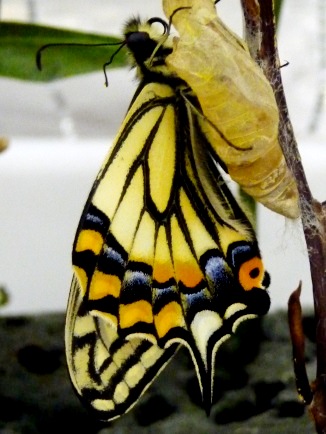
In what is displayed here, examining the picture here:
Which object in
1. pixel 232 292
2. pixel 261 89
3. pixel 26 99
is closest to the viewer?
pixel 261 89

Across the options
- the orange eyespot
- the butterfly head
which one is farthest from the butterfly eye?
the orange eyespot

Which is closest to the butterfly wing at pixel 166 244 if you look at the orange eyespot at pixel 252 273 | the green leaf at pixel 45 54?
the orange eyespot at pixel 252 273

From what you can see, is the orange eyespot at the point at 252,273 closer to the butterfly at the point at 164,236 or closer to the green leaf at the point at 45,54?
the butterfly at the point at 164,236

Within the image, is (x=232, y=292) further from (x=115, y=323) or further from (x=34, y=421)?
(x=34, y=421)

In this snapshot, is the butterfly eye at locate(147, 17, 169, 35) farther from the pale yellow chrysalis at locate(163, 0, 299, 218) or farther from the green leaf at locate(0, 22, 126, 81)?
the green leaf at locate(0, 22, 126, 81)

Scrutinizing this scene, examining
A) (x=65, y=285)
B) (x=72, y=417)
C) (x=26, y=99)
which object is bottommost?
(x=72, y=417)

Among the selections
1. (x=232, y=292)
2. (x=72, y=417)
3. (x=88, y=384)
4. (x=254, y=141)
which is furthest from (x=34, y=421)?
(x=254, y=141)

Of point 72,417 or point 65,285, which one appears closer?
point 72,417
